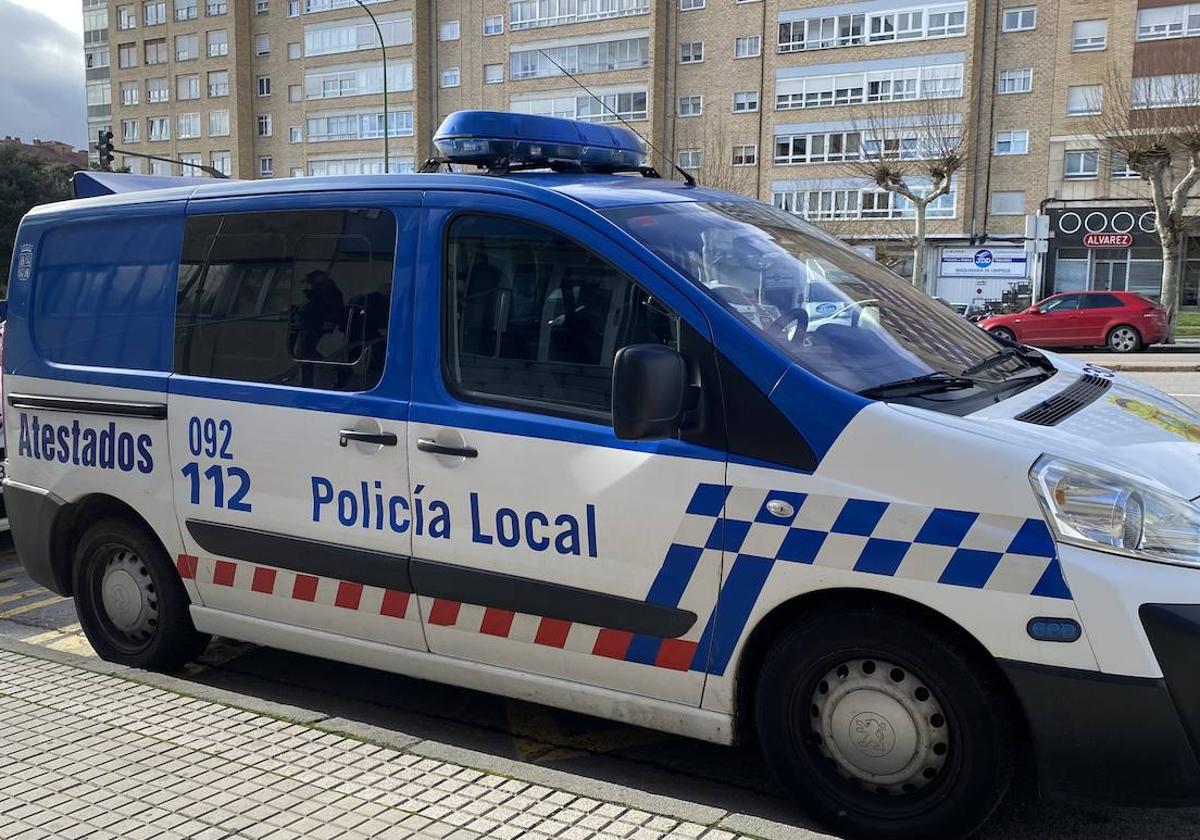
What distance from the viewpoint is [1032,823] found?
323 centimetres

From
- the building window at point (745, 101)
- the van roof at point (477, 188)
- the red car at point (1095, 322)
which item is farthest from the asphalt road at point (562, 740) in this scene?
the building window at point (745, 101)

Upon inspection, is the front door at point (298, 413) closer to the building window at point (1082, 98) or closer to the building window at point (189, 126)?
the building window at point (1082, 98)

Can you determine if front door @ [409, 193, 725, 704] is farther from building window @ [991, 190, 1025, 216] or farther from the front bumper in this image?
building window @ [991, 190, 1025, 216]

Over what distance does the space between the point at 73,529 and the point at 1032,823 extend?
3930 millimetres

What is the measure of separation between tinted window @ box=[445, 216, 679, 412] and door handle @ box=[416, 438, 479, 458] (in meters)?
0.19

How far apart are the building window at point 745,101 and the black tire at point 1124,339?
25.9 metres

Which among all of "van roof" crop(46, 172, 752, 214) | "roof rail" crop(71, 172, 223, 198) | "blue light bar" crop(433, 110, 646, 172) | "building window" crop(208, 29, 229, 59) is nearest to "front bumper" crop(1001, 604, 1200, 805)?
"van roof" crop(46, 172, 752, 214)

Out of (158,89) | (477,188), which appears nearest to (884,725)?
(477,188)

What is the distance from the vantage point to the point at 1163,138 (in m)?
29.5

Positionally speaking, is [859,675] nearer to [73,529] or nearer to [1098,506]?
[1098,506]

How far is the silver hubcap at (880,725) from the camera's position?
2945 mm

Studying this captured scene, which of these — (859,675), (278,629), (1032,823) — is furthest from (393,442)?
(1032,823)

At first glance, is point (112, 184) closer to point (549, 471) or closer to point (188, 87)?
point (549, 471)

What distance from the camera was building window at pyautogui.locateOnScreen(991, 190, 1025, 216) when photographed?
42.5m
